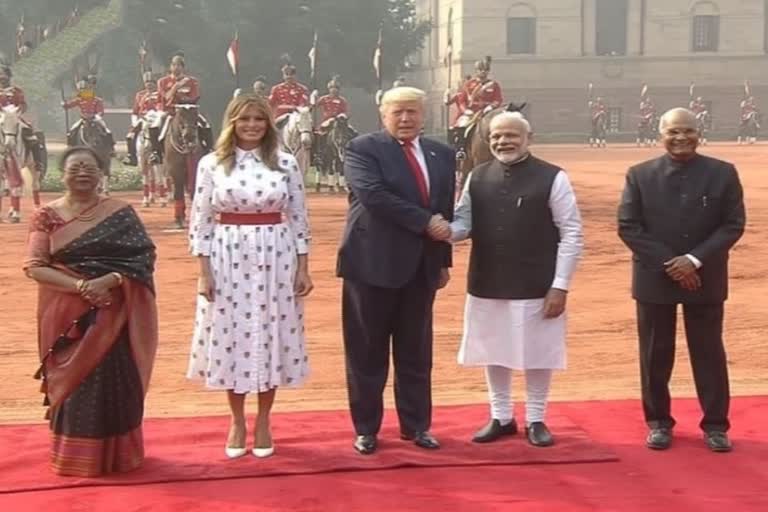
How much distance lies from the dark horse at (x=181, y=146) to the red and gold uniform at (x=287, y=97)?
11.8 feet

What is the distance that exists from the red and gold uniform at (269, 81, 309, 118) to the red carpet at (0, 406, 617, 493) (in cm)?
1396

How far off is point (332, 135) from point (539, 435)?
1704cm

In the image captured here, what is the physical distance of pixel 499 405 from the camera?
5605 millimetres

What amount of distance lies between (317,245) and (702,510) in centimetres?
1029

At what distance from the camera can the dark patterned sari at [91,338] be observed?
4938 mm

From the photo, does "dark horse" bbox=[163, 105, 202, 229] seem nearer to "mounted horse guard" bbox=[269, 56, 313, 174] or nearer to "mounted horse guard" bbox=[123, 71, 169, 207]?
"mounted horse guard" bbox=[123, 71, 169, 207]

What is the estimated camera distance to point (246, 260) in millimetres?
5199

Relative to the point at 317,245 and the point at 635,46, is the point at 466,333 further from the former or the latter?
the point at 635,46

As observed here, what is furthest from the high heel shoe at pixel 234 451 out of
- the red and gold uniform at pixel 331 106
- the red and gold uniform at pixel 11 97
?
the red and gold uniform at pixel 331 106

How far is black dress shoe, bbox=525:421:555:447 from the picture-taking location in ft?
17.8

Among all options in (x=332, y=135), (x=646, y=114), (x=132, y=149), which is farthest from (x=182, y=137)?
(x=646, y=114)

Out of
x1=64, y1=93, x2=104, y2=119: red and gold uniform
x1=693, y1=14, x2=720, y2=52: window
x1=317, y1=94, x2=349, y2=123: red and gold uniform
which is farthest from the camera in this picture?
x1=693, y1=14, x2=720, y2=52: window

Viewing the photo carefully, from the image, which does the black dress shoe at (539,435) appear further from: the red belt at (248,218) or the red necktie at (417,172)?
the red belt at (248,218)

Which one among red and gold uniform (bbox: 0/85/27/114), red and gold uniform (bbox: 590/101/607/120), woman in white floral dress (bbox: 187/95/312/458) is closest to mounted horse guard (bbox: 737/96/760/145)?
red and gold uniform (bbox: 590/101/607/120)
